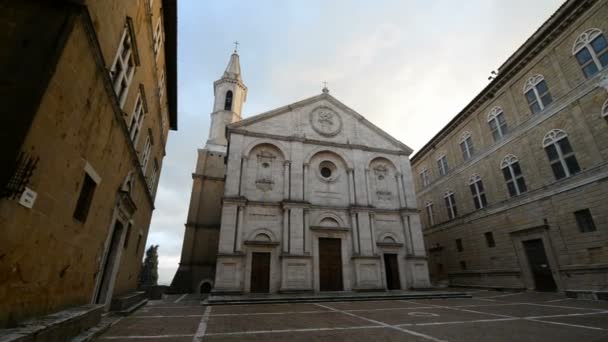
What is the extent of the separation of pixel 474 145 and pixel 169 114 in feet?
77.1

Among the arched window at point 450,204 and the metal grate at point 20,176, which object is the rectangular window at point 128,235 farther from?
the arched window at point 450,204

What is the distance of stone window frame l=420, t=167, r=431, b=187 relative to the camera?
2834 cm

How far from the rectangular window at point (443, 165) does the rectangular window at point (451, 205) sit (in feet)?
7.79

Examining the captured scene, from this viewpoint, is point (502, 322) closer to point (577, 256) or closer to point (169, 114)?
point (577, 256)

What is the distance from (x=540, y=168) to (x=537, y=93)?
4905mm

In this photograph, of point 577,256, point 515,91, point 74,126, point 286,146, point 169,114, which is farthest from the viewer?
point 286,146

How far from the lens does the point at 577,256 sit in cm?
1404

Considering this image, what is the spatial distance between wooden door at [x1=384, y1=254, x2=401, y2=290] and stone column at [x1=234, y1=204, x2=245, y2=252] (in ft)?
33.5

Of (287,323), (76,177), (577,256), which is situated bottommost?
(287,323)

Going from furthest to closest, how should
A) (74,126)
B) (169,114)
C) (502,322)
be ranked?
(169,114) < (502,322) < (74,126)

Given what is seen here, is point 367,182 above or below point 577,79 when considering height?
below

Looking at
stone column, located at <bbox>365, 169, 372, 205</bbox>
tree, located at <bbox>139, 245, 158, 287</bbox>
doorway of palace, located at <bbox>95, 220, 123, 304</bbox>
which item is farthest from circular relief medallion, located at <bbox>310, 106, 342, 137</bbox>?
tree, located at <bbox>139, 245, 158, 287</bbox>

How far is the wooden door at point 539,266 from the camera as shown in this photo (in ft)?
51.2

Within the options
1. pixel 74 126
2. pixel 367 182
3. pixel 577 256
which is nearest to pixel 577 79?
pixel 577 256
